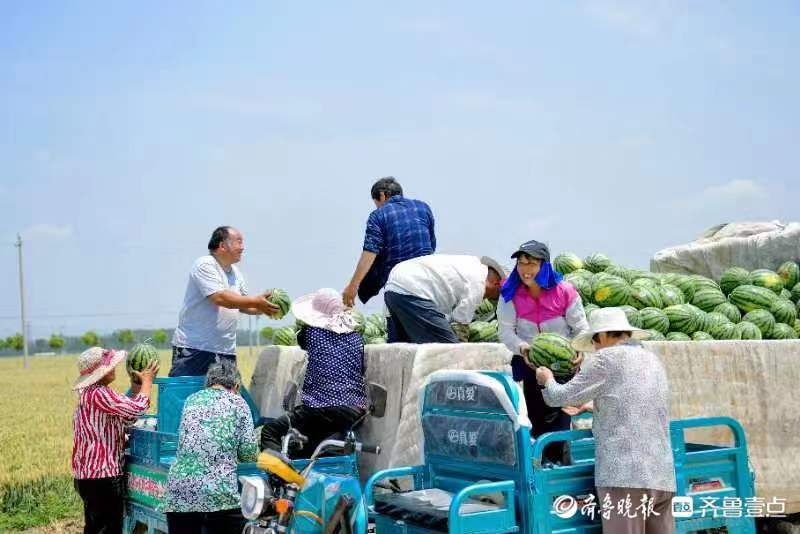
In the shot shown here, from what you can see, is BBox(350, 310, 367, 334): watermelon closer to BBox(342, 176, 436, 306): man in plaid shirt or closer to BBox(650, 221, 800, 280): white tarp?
BBox(342, 176, 436, 306): man in plaid shirt

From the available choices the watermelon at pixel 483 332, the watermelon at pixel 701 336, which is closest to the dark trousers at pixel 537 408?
the watermelon at pixel 483 332

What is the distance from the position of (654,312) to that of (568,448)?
2.94 meters

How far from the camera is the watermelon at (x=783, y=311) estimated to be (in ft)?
29.0

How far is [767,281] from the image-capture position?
9.51 metres

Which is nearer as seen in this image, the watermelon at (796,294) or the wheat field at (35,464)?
the watermelon at (796,294)

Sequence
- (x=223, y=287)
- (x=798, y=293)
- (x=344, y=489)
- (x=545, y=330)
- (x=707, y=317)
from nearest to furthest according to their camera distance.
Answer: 1. (x=344, y=489)
2. (x=545, y=330)
3. (x=223, y=287)
4. (x=707, y=317)
5. (x=798, y=293)

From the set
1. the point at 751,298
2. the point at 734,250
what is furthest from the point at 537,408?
the point at 734,250

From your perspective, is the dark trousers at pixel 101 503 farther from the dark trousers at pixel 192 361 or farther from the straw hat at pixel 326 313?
the straw hat at pixel 326 313

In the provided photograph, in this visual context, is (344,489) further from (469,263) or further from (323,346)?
(469,263)

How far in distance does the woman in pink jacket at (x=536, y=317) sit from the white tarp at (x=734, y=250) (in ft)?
16.7

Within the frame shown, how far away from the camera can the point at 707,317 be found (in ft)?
28.0

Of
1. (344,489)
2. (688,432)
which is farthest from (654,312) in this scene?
(344,489)

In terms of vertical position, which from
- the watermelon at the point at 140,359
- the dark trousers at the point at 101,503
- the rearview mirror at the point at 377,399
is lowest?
the dark trousers at the point at 101,503

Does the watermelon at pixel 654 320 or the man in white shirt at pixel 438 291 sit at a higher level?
the man in white shirt at pixel 438 291
